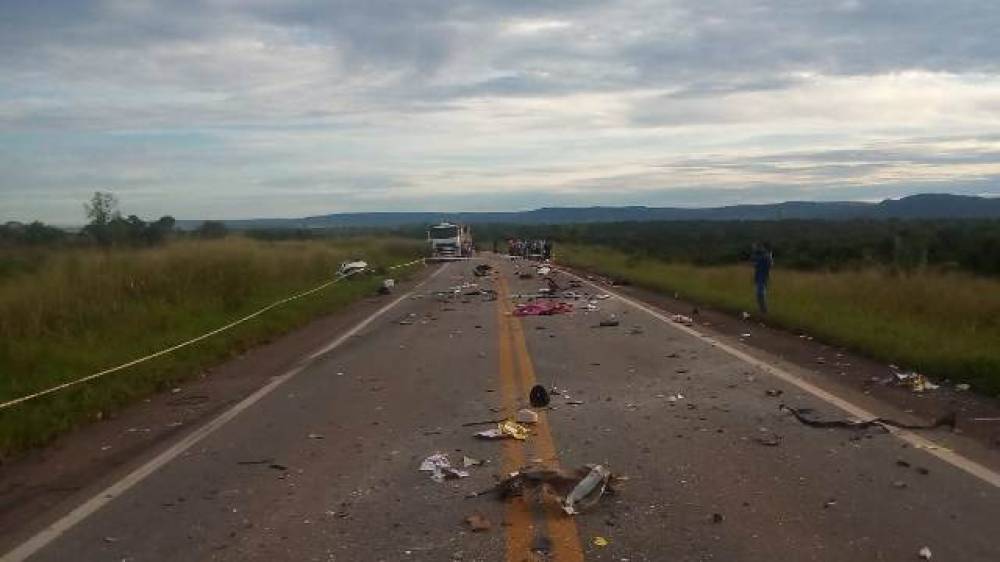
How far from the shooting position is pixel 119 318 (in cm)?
1847

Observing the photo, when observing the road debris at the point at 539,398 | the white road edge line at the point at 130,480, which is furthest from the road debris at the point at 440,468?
the road debris at the point at 539,398

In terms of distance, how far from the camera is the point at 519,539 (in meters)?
5.96

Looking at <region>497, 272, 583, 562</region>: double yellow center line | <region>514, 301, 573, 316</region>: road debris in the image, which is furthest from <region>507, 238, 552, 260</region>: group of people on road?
<region>497, 272, 583, 562</region>: double yellow center line

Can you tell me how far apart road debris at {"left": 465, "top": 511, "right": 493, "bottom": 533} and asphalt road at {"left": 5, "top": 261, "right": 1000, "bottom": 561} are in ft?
0.14

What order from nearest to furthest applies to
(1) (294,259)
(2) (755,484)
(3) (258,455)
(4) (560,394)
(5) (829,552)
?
(5) (829,552)
(2) (755,484)
(3) (258,455)
(4) (560,394)
(1) (294,259)

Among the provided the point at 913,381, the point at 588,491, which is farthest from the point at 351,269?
the point at 588,491

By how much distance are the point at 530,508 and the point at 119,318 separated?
13.7 meters

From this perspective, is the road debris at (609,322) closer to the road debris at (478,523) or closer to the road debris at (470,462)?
the road debris at (470,462)

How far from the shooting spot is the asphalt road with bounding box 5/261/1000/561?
591 centimetres

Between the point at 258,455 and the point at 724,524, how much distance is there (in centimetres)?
409

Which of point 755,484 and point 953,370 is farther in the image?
point 953,370

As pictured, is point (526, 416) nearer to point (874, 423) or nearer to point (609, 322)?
point (874, 423)

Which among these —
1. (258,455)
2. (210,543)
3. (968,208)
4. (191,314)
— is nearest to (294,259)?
(191,314)

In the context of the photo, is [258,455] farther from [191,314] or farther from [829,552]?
[191,314]
